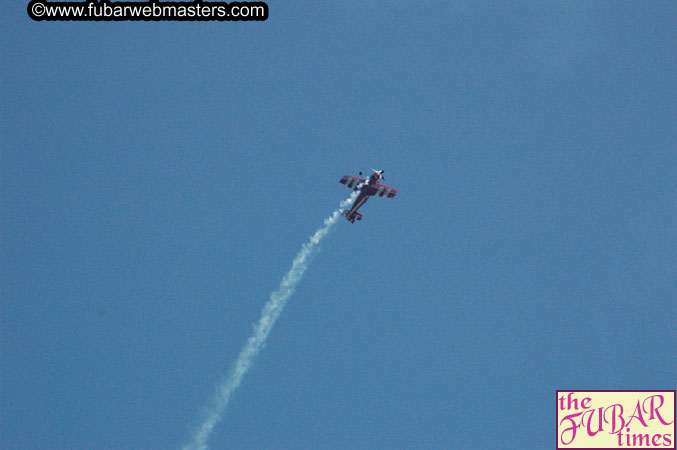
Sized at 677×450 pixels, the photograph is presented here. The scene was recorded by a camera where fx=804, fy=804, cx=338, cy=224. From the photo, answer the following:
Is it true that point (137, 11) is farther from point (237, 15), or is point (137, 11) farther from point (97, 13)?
point (237, 15)

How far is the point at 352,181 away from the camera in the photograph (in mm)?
112000

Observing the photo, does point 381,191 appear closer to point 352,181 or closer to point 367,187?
point 367,187

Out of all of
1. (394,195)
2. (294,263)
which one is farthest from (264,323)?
(394,195)

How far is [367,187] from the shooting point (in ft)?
367

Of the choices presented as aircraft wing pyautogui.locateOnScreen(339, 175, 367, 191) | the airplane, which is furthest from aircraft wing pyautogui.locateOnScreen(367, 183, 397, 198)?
aircraft wing pyautogui.locateOnScreen(339, 175, 367, 191)

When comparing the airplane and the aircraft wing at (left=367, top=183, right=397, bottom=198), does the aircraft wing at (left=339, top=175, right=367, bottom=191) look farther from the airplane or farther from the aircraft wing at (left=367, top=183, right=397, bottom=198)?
the aircraft wing at (left=367, top=183, right=397, bottom=198)

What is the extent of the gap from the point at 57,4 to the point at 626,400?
2929 inches

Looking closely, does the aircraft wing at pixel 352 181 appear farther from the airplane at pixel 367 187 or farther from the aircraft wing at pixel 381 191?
the aircraft wing at pixel 381 191

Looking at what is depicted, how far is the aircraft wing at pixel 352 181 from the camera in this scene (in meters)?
112

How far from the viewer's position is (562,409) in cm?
8569

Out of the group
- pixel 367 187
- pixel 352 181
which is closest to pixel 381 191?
pixel 367 187

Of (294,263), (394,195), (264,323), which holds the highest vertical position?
(394,195)

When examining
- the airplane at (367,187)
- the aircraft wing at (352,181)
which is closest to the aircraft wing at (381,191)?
the airplane at (367,187)

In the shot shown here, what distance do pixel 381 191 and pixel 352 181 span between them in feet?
14.5
